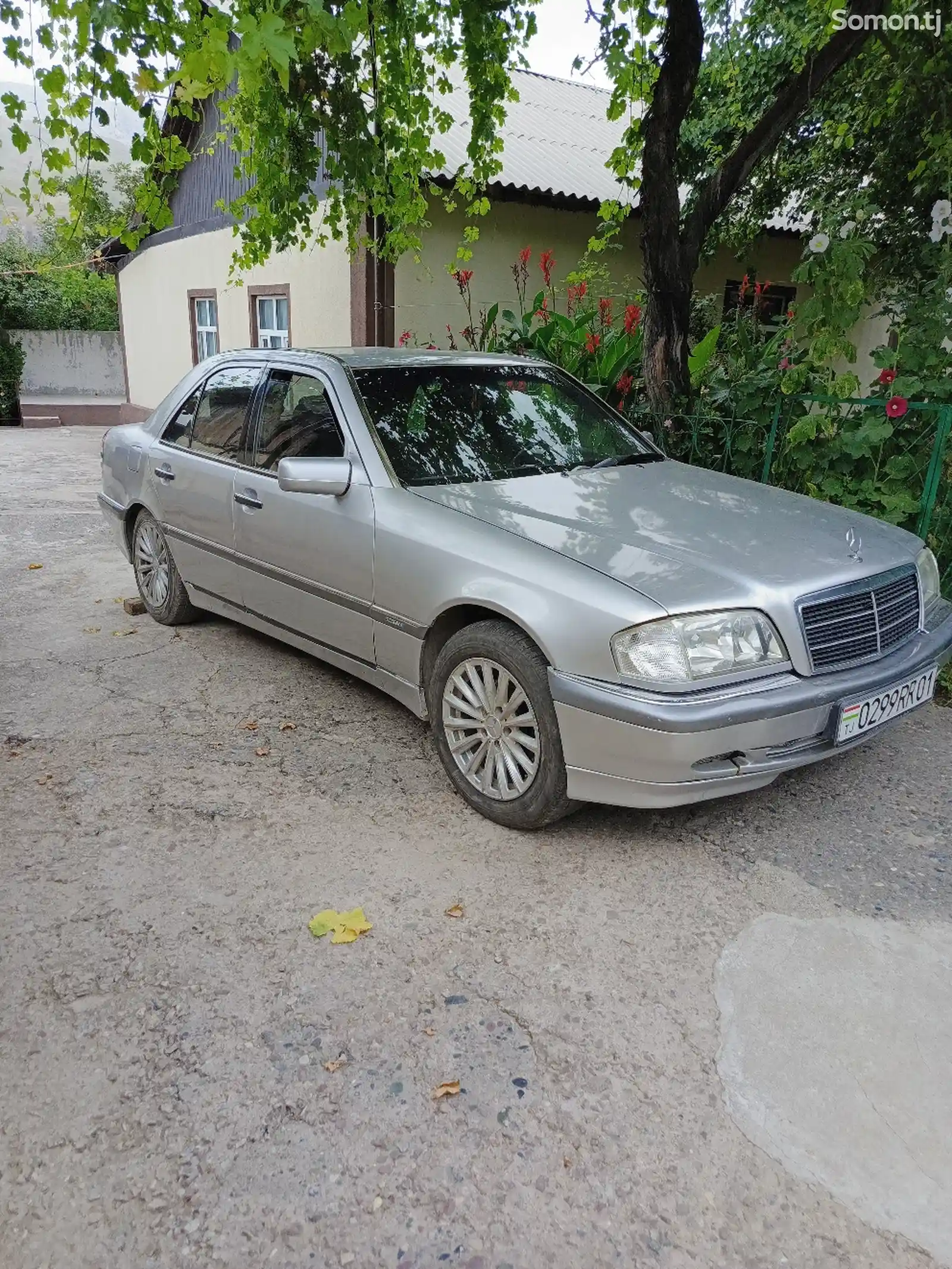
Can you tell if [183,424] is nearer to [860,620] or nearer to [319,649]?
[319,649]

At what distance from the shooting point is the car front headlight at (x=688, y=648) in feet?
8.95

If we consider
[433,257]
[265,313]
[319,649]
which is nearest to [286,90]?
[319,649]

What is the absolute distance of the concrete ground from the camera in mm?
1802

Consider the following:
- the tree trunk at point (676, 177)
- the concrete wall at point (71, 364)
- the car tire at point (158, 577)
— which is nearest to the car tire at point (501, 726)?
the car tire at point (158, 577)

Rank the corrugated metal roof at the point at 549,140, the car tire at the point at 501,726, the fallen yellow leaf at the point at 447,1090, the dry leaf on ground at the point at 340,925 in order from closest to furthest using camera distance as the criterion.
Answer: the fallen yellow leaf at the point at 447,1090
the dry leaf on ground at the point at 340,925
the car tire at the point at 501,726
the corrugated metal roof at the point at 549,140

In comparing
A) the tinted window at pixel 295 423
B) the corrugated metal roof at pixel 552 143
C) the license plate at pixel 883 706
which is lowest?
the license plate at pixel 883 706

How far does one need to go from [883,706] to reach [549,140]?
1053 centimetres

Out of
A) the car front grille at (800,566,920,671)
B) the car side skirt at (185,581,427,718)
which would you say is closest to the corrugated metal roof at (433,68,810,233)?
the car side skirt at (185,581,427,718)

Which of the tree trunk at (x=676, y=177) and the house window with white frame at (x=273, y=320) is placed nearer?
the tree trunk at (x=676, y=177)

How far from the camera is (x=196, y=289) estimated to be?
14.3 metres

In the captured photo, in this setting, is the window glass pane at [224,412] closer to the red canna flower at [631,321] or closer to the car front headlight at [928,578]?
the car front headlight at [928,578]

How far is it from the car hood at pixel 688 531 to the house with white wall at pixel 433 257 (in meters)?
4.60

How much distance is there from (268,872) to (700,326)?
29.9 feet

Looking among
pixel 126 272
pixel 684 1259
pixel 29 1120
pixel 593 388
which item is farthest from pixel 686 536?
pixel 126 272
